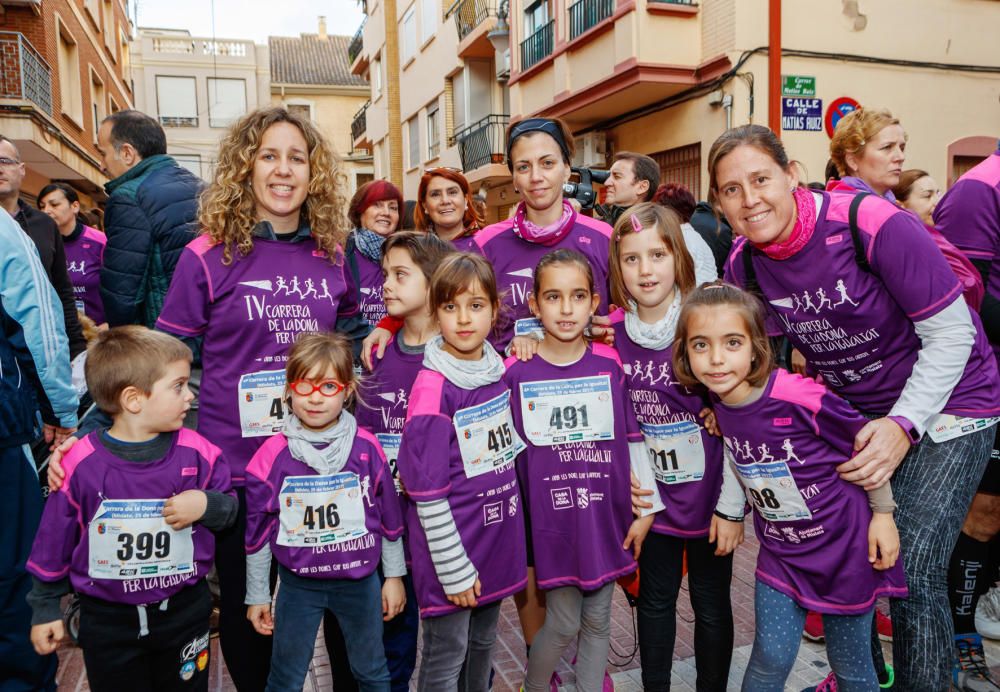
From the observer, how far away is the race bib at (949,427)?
98.2 inches

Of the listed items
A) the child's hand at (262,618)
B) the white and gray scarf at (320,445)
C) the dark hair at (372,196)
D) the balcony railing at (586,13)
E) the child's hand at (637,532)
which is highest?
the balcony railing at (586,13)

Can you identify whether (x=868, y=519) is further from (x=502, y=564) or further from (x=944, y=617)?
(x=502, y=564)

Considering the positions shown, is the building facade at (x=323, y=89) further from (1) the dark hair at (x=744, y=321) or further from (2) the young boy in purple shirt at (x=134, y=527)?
(1) the dark hair at (x=744, y=321)

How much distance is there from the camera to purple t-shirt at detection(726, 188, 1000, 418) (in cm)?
236

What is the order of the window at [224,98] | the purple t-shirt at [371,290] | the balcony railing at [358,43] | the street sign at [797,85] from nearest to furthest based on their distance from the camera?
the purple t-shirt at [371,290] < the street sign at [797,85] < the balcony railing at [358,43] < the window at [224,98]

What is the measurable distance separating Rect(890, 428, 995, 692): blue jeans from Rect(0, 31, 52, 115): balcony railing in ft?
46.2

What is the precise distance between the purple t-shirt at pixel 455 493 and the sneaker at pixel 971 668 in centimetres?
202

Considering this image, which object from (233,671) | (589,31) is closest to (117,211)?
(233,671)

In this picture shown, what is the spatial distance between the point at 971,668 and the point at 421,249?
2.96 m

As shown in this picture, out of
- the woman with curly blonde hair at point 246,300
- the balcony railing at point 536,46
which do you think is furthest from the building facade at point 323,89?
the woman with curly blonde hair at point 246,300

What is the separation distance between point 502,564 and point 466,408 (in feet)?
1.96

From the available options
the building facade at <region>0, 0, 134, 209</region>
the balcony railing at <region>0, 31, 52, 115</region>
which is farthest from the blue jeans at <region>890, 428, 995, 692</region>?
the balcony railing at <region>0, 31, 52, 115</region>

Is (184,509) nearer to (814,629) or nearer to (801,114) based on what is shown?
(814,629)

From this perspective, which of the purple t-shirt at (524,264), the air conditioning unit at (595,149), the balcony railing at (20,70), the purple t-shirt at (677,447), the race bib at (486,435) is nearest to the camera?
the race bib at (486,435)
